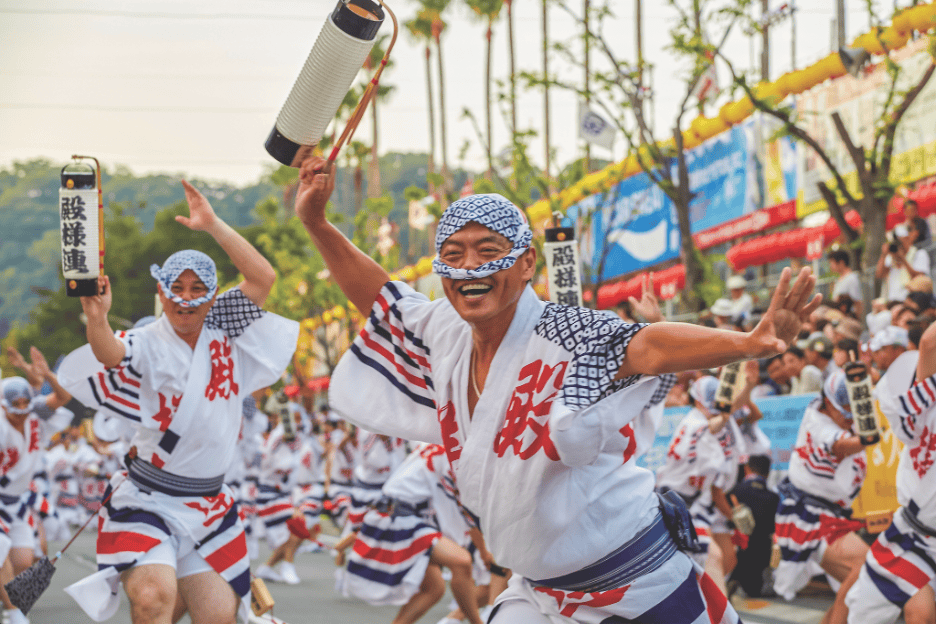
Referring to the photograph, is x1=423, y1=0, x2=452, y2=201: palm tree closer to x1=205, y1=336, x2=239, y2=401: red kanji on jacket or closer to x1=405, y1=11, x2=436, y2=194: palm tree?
x1=405, y1=11, x2=436, y2=194: palm tree

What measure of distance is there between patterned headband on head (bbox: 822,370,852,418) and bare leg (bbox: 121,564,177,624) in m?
4.37

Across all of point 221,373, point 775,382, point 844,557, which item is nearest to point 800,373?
point 775,382

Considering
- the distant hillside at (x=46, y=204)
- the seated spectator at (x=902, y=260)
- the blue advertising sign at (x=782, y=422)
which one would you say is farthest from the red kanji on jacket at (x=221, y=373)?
the distant hillside at (x=46, y=204)

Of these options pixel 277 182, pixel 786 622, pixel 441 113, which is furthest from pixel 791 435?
pixel 441 113

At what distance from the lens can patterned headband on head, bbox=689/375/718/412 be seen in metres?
8.77

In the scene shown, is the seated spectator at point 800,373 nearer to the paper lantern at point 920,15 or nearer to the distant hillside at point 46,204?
the paper lantern at point 920,15

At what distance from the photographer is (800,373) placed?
10.8 m

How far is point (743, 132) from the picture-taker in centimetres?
1827

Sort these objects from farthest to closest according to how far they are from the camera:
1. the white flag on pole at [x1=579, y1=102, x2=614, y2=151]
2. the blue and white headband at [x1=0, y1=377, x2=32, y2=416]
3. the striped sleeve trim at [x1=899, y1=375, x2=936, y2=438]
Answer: the white flag on pole at [x1=579, y1=102, x2=614, y2=151] < the blue and white headband at [x1=0, y1=377, x2=32, y2=416] < the striped sleeve trim at [x1=899, y1=375, x2=936, y2=438]

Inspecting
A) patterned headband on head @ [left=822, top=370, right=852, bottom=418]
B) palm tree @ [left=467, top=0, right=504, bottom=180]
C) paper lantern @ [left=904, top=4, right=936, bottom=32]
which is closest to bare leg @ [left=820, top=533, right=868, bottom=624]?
patterned headband on head @ [left=822, top=370, right=852, bottom=418]

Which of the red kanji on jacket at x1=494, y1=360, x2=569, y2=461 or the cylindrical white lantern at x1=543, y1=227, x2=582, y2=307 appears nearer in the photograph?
the red kanji on jacket at x1=494, y1=360, x2=569, y2=461

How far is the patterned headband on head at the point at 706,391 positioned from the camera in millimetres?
8773

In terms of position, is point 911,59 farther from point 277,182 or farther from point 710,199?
point 277,182

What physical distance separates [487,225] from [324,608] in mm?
7733
